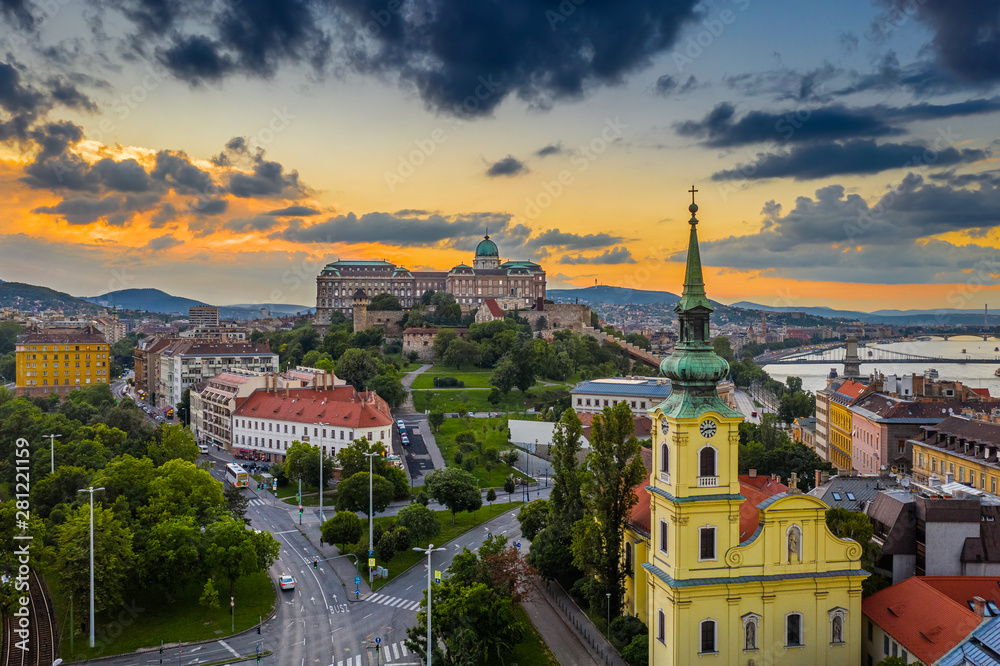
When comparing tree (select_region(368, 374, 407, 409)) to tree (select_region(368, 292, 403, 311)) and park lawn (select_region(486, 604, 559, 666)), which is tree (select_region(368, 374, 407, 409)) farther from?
park lawn (select_region(486, 604, 559, 666))

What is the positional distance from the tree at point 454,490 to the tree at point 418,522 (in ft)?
21.5

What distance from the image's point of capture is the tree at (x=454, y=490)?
67.6 meters

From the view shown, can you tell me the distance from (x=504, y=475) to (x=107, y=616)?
1853 inches

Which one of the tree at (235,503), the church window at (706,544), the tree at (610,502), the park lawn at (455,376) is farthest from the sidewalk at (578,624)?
the park lawn at (455,376)

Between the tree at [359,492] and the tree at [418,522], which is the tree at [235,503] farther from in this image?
the tree at [418,522]

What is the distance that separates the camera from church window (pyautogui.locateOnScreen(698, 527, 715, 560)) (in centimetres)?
3738

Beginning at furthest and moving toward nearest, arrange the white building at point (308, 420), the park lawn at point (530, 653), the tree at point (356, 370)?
the tree at point (356, 370) < the white building at point (308, 420) < the park lawn at point (530, 653)

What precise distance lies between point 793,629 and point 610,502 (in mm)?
11692

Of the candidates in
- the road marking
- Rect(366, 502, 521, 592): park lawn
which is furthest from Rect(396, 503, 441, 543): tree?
the road marking

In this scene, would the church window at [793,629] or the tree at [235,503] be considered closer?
the church window at [793,629]

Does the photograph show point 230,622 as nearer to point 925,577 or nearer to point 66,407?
point 925,577

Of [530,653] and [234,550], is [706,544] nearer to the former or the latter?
[530,653]

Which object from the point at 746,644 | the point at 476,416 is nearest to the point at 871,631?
the point at 746,644

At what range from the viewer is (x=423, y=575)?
57.3m
